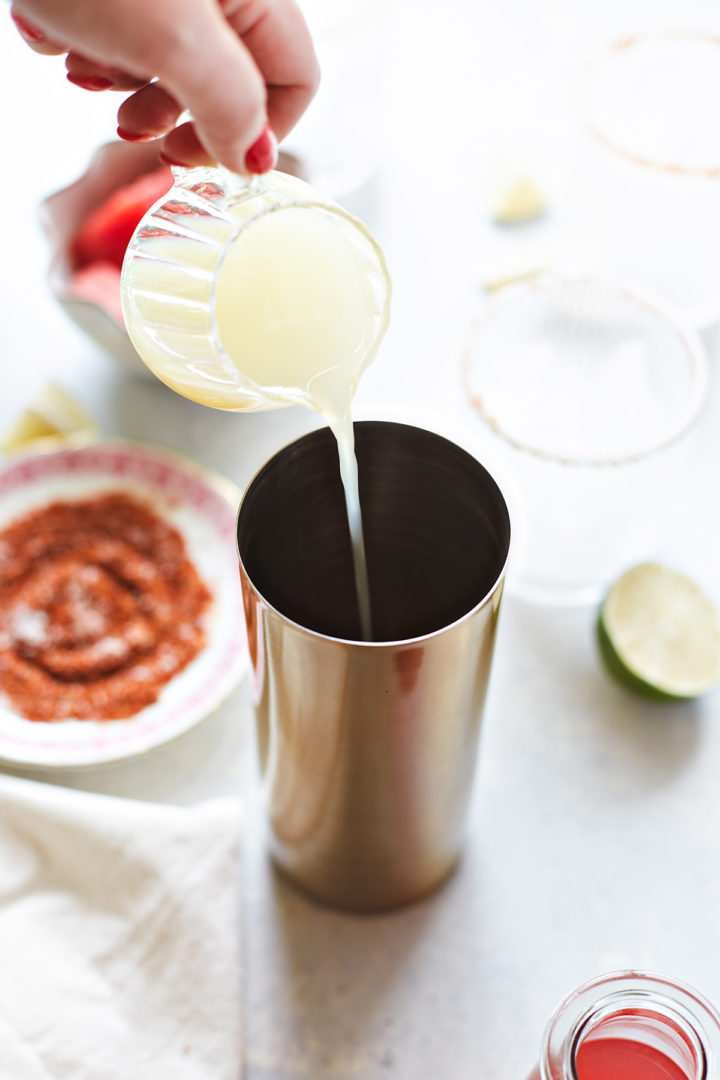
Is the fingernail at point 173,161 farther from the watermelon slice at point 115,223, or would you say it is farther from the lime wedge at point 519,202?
the lime wedge at point 519,202

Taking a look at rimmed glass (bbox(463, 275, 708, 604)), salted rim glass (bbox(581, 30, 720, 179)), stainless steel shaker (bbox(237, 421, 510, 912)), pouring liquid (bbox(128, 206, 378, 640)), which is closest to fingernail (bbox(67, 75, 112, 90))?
pouring liquid (bbox(128, 206, 378, 640))

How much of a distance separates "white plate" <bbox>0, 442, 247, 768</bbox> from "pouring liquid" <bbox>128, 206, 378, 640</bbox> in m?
0.29

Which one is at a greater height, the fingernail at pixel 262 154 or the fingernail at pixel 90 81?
the fingernail at pixel 262 154

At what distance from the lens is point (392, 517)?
732mm

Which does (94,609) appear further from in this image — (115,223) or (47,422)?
(115,223)

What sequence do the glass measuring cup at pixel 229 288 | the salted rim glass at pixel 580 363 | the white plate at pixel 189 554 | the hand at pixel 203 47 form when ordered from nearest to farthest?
1. the hand at pixel 203 47
2. the glass measuring cup at pixel 229 288
3. the white plate at pixel 189 554
4. the salted rim glass at pixel 580 363

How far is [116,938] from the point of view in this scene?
73cm

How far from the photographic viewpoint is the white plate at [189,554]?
82 cm

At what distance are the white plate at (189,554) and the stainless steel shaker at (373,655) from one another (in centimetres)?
12

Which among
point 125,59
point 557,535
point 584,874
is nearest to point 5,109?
point 557,535

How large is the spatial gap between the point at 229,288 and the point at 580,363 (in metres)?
0.52

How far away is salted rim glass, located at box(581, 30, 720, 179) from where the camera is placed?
115 centimetres

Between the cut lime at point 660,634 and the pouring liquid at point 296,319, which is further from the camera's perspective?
the cut lime at point 660,634

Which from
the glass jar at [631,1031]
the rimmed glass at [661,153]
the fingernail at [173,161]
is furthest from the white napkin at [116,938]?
the rimmed glass at [661,153]
